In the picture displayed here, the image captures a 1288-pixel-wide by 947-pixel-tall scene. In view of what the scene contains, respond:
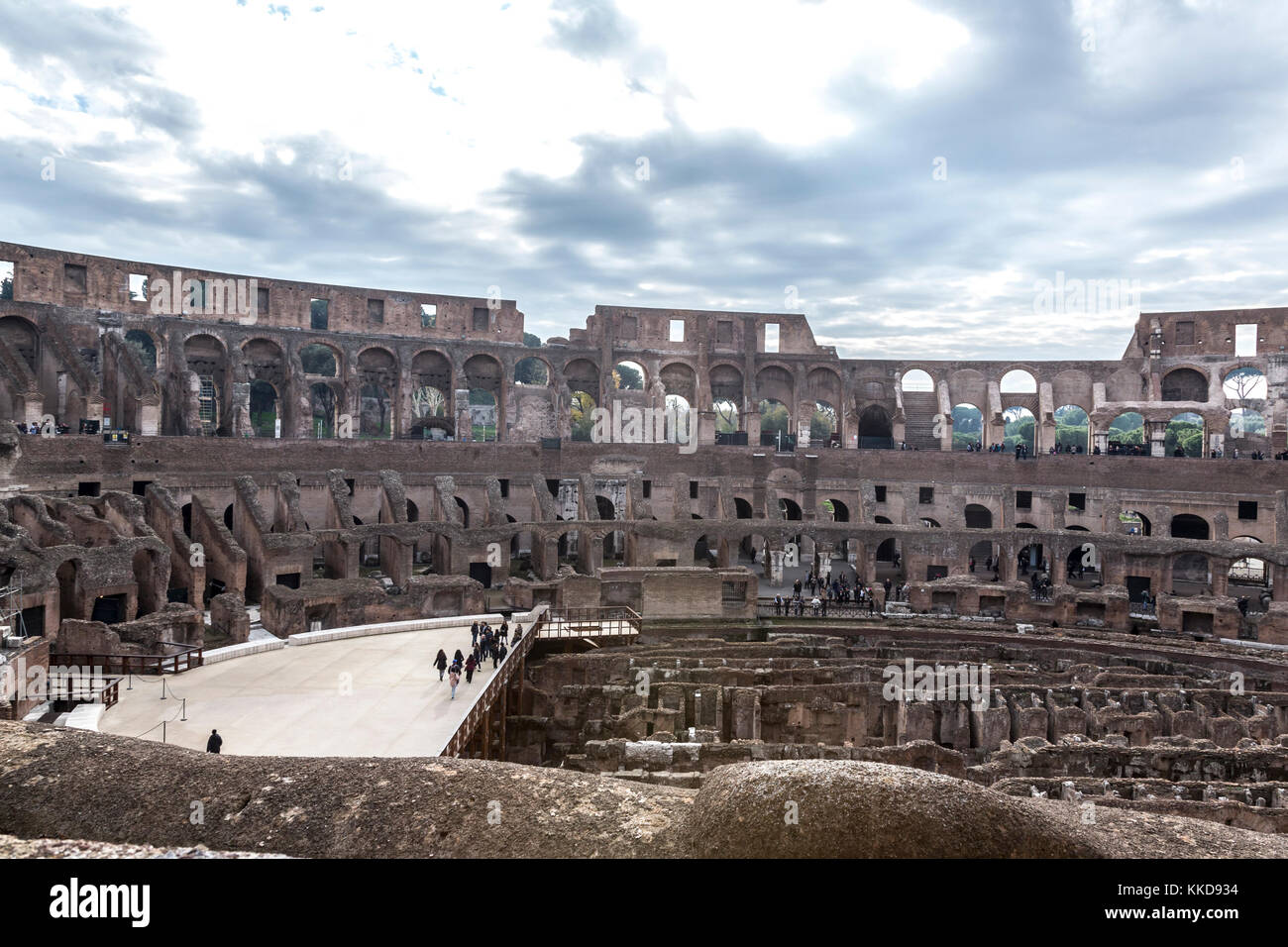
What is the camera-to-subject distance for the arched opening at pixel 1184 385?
37531mm

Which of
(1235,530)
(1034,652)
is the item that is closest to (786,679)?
(1034,652)

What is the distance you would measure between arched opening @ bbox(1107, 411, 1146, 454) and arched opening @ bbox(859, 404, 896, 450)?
401 inches

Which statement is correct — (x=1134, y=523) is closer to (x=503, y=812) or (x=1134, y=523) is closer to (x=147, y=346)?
(x=503, y=812)

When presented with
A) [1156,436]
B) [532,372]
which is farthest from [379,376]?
[532,372]

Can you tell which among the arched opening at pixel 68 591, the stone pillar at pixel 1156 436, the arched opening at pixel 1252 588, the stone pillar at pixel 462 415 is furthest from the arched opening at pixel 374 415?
the arched opening at pixel 1252 588

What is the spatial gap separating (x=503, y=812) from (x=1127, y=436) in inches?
2653

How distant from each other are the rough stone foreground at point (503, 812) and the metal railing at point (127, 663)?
42.2 ft

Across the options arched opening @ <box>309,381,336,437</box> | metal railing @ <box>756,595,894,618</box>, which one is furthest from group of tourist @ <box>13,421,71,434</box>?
metal railing @ <box>756,595,894,618</box>

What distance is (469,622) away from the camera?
22797 mm

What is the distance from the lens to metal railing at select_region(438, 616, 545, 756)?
45.4 ft

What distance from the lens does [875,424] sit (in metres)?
42.6

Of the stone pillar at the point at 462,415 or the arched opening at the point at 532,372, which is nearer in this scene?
the stone pillar at the point at 462,415

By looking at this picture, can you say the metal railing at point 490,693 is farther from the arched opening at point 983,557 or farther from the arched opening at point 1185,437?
the arched opening at point 1185,437
